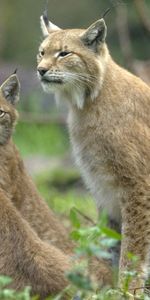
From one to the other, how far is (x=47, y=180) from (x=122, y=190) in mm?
5552

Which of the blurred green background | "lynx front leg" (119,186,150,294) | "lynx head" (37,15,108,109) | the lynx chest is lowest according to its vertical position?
the blurred green background

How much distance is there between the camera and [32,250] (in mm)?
6219

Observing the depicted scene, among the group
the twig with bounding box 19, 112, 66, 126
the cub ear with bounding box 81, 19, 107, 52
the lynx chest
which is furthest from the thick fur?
the twig with bounding box 19, 112, 66, 126

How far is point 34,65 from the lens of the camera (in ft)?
59.8

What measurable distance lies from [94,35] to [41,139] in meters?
7.81

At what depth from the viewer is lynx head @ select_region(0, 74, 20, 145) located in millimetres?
8133

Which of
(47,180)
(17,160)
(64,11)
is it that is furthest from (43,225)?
(64,11)

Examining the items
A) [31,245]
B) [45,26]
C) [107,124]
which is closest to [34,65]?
[45,26]

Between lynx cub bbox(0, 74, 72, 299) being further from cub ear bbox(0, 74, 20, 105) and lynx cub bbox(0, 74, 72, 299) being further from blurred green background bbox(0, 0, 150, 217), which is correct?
blurred green background bbox(0, 0, 150, 217)

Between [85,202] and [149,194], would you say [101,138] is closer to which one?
[149,194]

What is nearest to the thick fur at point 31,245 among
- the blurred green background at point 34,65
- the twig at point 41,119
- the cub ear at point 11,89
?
the cub ear at point 11,89

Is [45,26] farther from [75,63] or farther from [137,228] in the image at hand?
[137,228]

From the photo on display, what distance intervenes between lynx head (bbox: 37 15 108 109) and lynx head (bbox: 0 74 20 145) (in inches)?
33.5

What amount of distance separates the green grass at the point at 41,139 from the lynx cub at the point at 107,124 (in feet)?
24.1
